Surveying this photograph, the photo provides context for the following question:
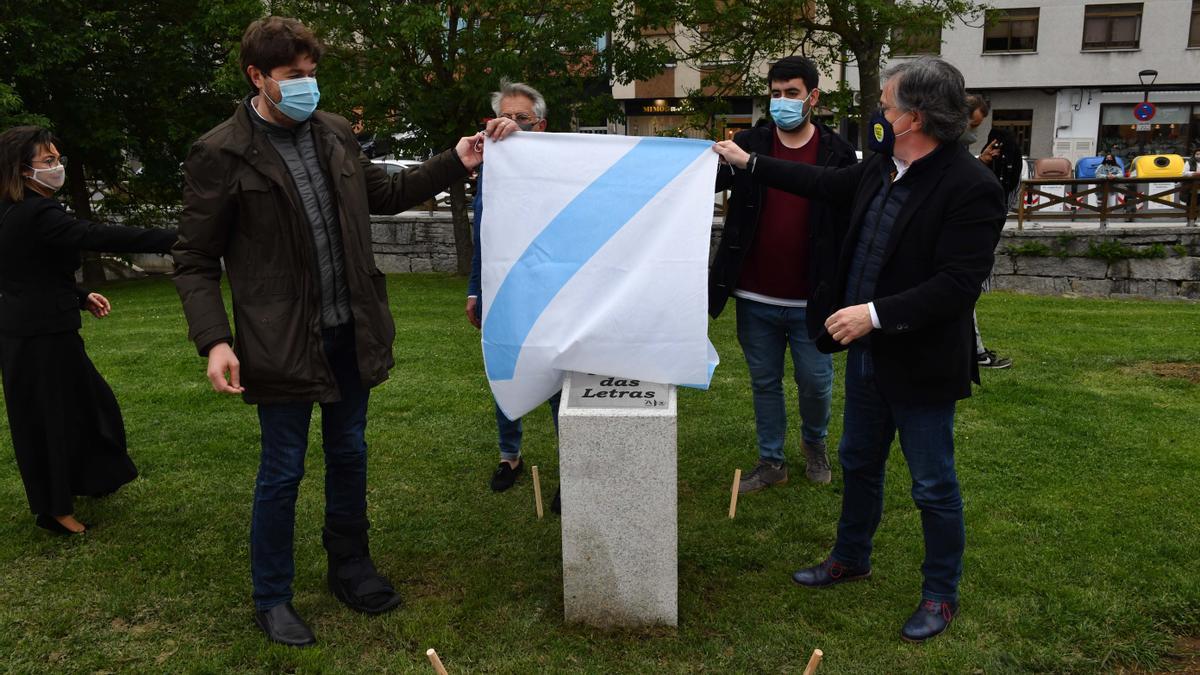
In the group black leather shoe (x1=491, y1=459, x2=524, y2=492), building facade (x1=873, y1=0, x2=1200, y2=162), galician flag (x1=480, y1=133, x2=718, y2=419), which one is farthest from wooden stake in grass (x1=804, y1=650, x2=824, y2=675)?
building facade (x1=873, y1=0, x2=1200, y2=162)

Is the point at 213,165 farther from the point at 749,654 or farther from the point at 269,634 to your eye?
the point at 749,654

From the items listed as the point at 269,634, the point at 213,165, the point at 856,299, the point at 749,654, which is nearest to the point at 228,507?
the point at 269,634

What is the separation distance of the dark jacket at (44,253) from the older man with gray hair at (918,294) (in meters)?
2.64

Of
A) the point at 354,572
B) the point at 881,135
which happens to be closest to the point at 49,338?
the point at 354,572

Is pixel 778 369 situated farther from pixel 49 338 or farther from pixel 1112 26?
pixel 1112 26

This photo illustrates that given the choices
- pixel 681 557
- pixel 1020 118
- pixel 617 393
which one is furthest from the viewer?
pixel 1020 118

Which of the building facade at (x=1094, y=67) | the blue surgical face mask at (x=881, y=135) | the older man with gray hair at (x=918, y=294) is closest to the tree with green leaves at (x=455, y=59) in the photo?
the blue surgical face mask at (x=881, y=135)

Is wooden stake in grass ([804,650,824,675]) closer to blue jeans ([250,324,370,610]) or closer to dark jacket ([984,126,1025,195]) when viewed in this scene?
blue jeans ([250,324,370,610])

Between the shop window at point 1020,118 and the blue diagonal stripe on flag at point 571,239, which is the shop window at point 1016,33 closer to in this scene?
the shop window at point 1020,118

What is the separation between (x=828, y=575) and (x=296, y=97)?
2.82m

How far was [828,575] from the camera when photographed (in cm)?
396

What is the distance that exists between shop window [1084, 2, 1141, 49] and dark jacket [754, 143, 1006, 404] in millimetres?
35612

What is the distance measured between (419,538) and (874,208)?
103 inches

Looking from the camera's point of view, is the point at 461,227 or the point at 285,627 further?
the point at 461,227
